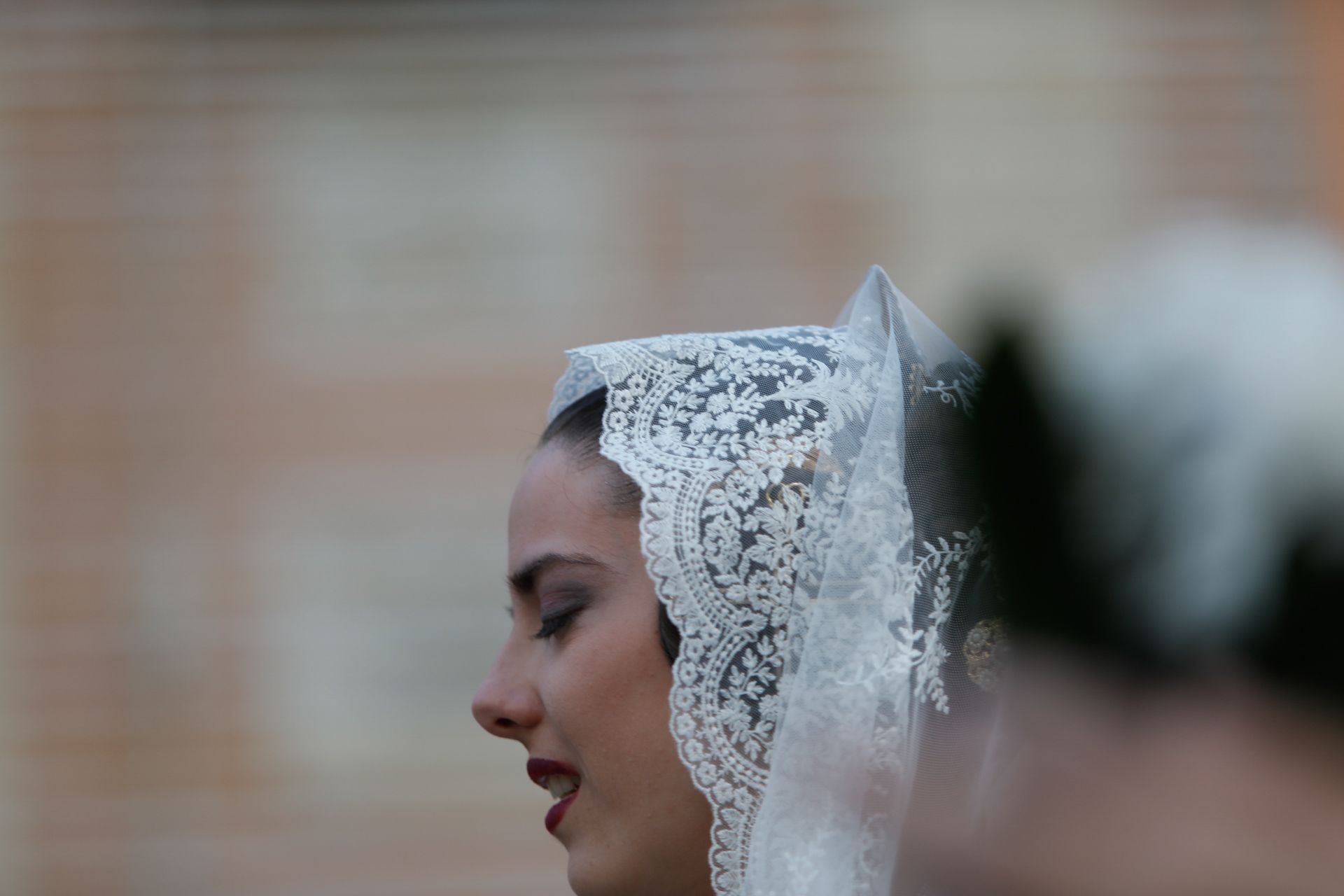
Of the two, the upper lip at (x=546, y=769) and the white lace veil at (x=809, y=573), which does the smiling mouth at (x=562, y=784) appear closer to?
the upper lip at (x=546, y=769)

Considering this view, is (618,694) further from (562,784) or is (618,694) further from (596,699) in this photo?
(562,784)

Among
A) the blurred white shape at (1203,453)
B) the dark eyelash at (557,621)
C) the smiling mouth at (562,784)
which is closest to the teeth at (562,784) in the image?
Answer: the smiling mouth at (562,784)

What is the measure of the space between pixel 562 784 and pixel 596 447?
1.38 ft

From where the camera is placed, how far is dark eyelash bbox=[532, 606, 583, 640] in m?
1.66

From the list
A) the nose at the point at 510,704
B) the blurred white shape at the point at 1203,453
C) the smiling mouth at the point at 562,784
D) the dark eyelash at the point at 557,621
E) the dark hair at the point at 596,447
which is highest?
the blurred white shape at the point at 1203,453

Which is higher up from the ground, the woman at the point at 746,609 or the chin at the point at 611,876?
the woman at the point at 746,609

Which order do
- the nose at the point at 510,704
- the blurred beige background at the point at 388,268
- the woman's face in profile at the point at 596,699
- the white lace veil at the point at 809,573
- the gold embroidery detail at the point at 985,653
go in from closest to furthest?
1. the gold embroidery detail at the point at 985,653
2. the white lace veil at the point at 809,573
3. the woman's face in profile at the point at 596,699
4. the nose at the point at 510,704
5. the blurred beige background at the point at 388,268

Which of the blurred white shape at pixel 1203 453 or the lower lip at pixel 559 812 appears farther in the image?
the lower lip at pixel 559 812

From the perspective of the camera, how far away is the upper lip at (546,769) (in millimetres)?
1653

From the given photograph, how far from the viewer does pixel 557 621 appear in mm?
1665

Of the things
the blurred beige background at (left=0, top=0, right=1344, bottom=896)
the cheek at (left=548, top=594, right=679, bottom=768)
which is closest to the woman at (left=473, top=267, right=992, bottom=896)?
the cheek at (left=548, top=594, right=679, bottom=768)

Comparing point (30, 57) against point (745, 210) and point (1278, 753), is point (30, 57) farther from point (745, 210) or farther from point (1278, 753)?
point (1278, 753)

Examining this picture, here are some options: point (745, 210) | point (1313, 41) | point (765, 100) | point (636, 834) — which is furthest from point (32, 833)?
point (1313, 41)

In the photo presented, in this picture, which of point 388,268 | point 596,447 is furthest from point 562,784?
point 388,268
